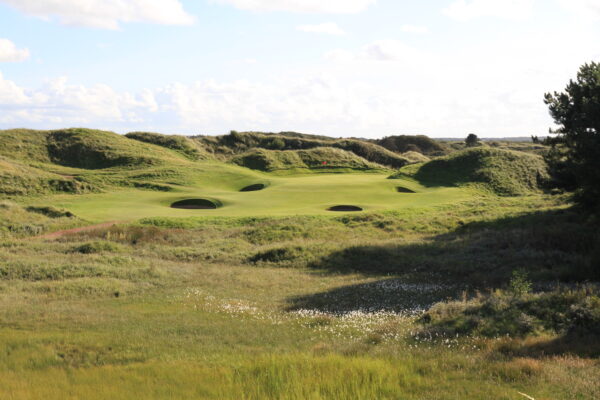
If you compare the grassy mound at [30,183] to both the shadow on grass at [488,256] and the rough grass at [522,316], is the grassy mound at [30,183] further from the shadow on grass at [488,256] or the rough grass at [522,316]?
the rough grass at [522,316]

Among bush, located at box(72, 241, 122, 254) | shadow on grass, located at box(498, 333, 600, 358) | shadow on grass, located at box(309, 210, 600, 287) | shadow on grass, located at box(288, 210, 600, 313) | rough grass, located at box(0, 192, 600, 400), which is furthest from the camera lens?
bush, located at box(72, 241, 122, 254)

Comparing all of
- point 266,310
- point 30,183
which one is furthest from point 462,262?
point 30,183

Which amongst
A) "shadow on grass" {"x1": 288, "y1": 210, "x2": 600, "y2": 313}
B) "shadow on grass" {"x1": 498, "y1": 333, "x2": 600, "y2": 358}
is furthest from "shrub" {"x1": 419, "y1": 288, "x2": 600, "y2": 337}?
"shadow on grass" {"x1": 288, "y1": 210, "x2": 600, "y2": 313}

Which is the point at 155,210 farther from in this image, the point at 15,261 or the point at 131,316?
the point at 131,316

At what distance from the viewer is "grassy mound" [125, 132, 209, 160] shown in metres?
82.2

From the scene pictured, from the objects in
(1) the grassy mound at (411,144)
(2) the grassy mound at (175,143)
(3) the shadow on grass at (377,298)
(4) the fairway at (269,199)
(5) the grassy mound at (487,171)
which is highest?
(1) the grassy mound at (411,144)

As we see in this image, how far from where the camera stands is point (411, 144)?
5984 inches

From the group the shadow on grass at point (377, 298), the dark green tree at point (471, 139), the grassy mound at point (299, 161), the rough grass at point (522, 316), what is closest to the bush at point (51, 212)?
the shadow on grass at point (377, 298)

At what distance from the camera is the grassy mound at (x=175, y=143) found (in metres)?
82.2

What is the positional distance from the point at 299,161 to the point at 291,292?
190 ft

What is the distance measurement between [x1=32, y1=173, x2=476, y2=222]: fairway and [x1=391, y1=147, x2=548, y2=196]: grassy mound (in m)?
4.79

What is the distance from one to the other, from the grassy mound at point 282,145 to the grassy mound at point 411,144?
43.6 meters

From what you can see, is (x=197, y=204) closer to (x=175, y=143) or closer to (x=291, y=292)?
(x=291, y=292)

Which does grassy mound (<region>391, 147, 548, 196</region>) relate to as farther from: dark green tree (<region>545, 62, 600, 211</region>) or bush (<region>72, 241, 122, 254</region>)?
bush (<region>72, 241, 122, 254</region>)
